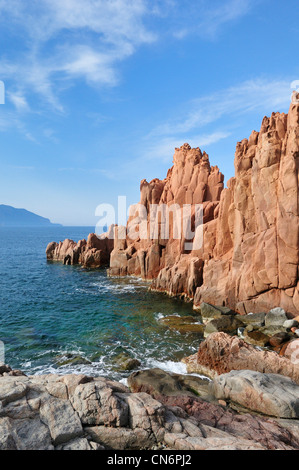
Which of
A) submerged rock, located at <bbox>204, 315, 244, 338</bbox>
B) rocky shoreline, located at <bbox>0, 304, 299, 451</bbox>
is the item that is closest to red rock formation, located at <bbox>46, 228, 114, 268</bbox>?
submerged rock, located at <bbox>204, 315, 244, 338</bbox>

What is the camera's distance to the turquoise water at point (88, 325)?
23.1 metres

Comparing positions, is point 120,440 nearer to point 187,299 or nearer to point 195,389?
point 195,389

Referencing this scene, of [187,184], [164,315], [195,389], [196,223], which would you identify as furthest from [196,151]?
[195,389]

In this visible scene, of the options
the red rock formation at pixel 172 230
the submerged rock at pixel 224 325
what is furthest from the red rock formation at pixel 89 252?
the submerged rock at pixel 224 325

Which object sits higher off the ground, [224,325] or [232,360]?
[232,360]

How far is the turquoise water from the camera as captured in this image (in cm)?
2312

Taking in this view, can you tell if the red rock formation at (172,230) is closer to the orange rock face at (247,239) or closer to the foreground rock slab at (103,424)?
the orange rock face at (247,239)

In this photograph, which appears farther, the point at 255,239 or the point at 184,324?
the point at 255,239

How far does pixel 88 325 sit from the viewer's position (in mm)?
31500

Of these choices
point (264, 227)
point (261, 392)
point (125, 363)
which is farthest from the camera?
point (264, 227)

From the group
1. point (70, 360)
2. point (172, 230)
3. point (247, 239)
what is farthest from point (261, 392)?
point (172, 230)

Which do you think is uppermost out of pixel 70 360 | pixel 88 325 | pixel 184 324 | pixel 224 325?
pixel 224 325

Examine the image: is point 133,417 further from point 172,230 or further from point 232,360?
point 172,230
